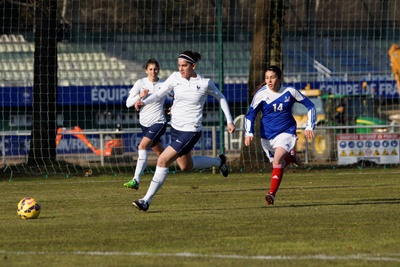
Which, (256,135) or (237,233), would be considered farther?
(256,135)

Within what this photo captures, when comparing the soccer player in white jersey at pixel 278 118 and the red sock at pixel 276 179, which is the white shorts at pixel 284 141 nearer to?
the soccer player in white jersey at pixel 278 118

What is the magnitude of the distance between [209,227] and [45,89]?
47.3 ft

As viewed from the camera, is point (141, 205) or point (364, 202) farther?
point (364, 202)

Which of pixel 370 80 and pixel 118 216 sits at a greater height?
pixel 370 80

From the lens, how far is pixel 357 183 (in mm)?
17156

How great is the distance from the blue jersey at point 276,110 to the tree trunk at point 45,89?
11.5m

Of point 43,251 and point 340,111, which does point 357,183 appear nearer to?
point 43,251

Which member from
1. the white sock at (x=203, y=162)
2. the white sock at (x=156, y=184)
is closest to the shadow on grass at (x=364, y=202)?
the white sock at (x=203, y=162)

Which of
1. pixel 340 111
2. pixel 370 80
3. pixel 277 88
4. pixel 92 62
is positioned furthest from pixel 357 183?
pixel 92 62

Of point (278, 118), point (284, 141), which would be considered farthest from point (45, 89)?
point (284, 141)

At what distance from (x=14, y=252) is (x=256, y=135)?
15446 millimetres

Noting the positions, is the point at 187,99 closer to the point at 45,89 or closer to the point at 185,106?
the point at 185,106

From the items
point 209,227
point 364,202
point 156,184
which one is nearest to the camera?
point 209,227

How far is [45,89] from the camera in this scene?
23.3m
